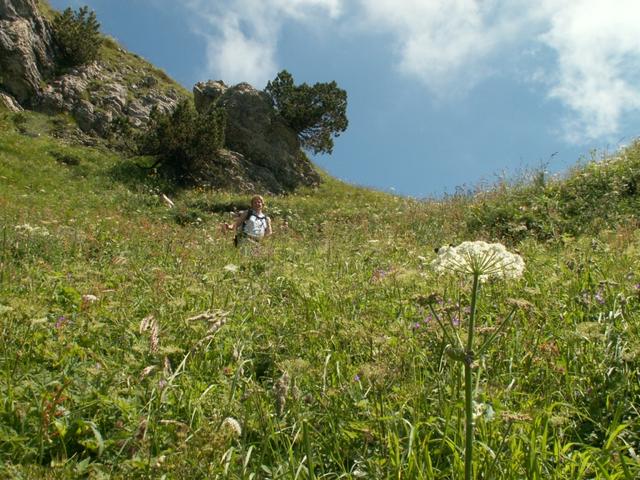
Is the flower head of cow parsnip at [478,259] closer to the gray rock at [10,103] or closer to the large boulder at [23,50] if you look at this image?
the gray rock at [10,103]

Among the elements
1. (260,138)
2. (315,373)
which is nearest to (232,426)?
(315,373)

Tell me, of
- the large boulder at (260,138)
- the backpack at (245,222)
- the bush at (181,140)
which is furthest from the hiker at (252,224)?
the large boulder at (260,138)

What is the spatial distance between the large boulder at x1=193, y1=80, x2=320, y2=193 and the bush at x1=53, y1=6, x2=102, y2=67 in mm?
6986

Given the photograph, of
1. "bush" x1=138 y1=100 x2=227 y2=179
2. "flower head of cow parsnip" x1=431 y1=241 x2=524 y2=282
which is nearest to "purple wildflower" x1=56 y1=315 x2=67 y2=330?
"flower head of cow parsnip" x1=431 y1=241 x2=524 y2=282

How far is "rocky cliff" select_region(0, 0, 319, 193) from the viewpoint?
27438 mm

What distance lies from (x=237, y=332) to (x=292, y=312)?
650 millimetres

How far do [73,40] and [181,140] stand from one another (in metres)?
11.3

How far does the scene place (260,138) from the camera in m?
31.9

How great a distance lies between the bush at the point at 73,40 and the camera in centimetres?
3039

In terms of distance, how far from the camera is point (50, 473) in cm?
216

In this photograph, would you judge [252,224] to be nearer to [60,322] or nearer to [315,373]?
[60,322]

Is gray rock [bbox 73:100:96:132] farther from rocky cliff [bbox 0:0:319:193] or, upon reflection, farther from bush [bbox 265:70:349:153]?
bush [bbox 265:70:349:153]

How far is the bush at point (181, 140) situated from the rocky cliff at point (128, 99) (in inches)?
39.6

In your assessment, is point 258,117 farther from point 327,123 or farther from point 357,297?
point 357,297
